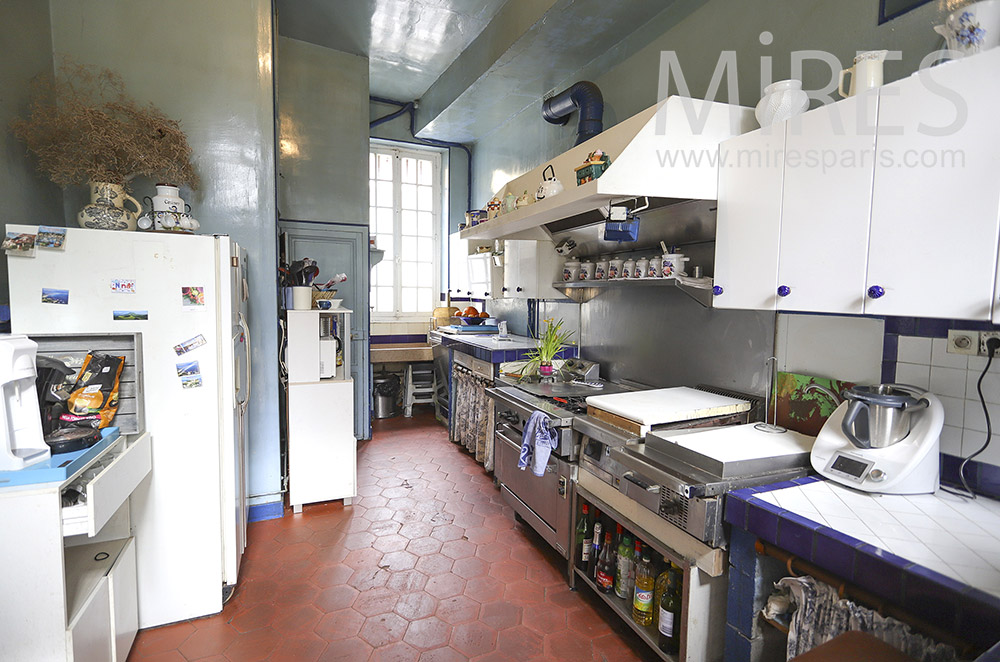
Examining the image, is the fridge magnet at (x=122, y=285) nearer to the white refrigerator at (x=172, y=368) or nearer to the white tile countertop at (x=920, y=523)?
the white refrigerator at (x=172, y=368)

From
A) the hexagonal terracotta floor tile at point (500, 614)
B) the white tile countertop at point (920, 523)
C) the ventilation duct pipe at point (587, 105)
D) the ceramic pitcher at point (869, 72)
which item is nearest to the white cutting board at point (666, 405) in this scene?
the white tile countertop at point (920, 523)

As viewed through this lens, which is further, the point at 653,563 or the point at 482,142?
the point at 482,142

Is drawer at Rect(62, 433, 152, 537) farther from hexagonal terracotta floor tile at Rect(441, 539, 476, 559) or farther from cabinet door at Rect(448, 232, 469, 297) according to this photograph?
cabinet door at Rect(448, 232, 469, 297)

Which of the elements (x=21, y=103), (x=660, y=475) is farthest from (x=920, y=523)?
(x=21, y=103)

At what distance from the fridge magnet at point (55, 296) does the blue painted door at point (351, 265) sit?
252 centimetres

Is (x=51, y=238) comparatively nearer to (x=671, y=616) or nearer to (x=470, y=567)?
(x=470, y=567)

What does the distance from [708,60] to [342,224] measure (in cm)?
335

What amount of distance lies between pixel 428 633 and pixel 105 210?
7.62 ft

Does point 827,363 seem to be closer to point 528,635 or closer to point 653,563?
point 653,563

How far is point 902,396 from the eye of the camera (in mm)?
1462

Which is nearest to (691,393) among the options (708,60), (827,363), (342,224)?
(827,363)

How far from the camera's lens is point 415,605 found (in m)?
2.24

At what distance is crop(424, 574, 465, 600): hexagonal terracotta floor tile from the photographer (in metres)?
2.33

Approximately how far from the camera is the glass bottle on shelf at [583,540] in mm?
2301
